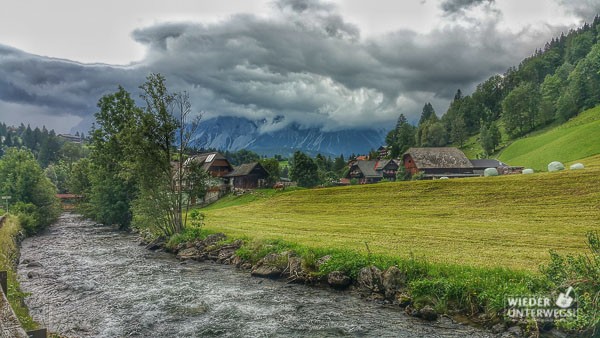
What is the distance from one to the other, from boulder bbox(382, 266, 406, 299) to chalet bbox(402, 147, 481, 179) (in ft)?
302

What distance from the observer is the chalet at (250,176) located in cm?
11156

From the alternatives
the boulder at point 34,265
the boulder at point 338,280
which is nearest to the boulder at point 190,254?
the boulder at point 34,265

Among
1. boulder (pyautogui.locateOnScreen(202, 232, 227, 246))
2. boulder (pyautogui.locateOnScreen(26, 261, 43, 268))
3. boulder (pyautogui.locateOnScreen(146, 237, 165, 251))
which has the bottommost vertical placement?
boulder (pyautogui.locateOnScreen(146, 237, 165, 251))

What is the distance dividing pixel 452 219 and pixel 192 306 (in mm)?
31625

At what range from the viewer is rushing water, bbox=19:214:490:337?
1576 centimetres

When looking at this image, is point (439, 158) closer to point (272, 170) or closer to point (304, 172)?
point (304, 172)

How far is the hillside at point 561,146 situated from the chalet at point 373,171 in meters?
34.8

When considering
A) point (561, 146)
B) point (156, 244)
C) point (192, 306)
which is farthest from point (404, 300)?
point (561, 146)

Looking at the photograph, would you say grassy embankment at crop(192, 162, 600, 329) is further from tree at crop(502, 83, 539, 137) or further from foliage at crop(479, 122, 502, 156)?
tree at crop(502, 83, 539, 137)

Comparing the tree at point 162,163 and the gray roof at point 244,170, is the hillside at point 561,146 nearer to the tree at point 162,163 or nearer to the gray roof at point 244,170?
the gray roof at point 244,170

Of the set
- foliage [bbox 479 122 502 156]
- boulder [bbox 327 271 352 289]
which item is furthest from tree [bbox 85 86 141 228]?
foliage [bbox 479 122 502 156]

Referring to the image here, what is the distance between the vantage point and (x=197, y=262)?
32000 millimetres

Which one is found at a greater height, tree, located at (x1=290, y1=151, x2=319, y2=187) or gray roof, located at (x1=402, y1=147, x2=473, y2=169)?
gray roof, located at (x1=402, y1=147, x2=473, y2=169)

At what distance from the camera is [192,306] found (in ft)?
63.2
